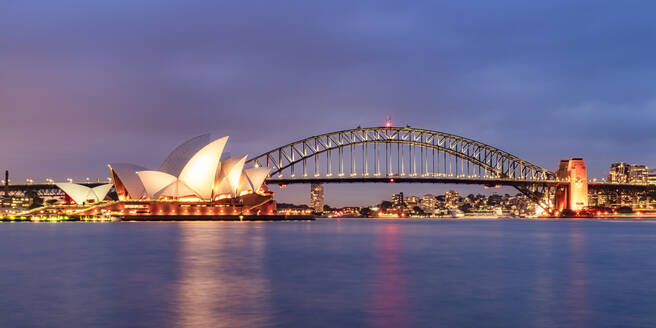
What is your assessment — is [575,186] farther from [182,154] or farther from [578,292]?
[578,292]

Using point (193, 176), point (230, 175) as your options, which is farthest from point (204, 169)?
point (230, 175)

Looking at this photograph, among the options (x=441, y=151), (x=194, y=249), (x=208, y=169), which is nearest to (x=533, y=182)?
(x=441, y=151)

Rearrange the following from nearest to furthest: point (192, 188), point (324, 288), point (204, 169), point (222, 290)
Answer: point (222, 290)
point (324, 288)
point (204, 169)
point (192, 188)

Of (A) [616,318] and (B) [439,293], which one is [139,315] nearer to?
(B) [439,293]

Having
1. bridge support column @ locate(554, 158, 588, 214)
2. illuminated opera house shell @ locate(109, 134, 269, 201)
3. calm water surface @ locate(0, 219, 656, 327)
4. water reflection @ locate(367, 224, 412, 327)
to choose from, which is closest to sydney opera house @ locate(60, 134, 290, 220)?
illuminated opera house shell @ locate(109, 134, 269, 201)

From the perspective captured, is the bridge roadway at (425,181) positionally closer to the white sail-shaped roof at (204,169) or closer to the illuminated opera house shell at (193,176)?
the illuminated opera house shell at (193,176)

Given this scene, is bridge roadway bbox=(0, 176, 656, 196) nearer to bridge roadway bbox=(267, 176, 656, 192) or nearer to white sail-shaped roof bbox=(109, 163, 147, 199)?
bridge roadway bbox=(267, 176, 656, 192)

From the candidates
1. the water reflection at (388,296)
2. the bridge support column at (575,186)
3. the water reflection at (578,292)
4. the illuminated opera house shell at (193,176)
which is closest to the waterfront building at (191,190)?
the illuminated opera house shell at (193,176)

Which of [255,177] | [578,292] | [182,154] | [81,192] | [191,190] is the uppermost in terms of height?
[182,154]
